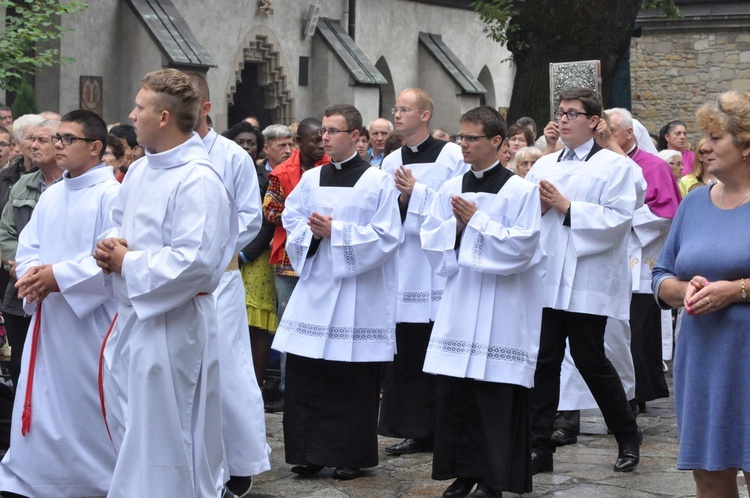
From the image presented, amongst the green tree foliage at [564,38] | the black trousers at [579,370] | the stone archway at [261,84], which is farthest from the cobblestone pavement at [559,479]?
the stone archway at [261,84]

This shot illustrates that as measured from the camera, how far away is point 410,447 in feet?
25.9

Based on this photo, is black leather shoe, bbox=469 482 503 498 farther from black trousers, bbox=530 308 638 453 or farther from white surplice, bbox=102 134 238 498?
white surplice, bbox=102 134 238 498

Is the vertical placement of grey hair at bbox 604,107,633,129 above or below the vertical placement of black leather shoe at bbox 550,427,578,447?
above

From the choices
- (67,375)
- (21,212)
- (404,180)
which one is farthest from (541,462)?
(21,212)

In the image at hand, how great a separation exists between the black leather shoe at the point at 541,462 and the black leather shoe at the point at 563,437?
2.74 ft

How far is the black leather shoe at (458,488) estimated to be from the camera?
661 centimetres

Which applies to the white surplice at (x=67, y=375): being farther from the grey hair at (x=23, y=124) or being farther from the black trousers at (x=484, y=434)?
the grey hair at (x=23, y=124)

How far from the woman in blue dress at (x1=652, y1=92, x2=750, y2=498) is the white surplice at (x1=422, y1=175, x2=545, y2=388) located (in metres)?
1.48

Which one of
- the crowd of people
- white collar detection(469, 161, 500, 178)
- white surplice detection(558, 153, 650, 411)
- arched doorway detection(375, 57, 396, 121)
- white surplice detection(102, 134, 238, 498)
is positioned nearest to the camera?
the crowd of people

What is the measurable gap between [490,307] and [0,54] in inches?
329

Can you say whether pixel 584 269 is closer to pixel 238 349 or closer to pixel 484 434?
pixel 484 434

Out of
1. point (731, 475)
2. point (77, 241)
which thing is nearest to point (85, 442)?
point (77, 241)

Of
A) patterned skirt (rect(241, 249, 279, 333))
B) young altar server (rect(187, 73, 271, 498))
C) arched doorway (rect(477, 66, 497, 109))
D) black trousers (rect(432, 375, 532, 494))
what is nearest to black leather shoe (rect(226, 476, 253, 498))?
young altar server (rect(187, 73, 271, 498))

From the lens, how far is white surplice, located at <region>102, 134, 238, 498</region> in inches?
205
